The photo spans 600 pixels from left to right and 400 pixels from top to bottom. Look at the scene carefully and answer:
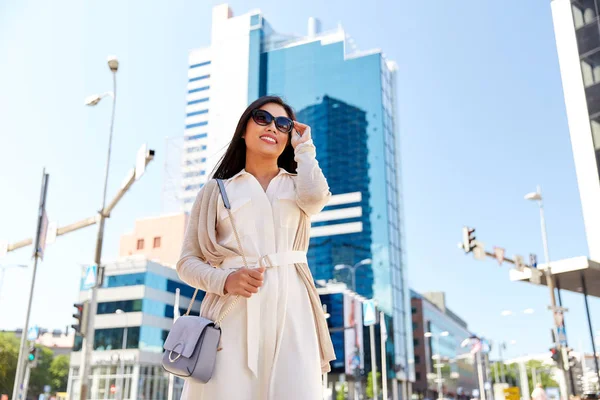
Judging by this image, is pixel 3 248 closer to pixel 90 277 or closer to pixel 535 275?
pixel 90 277

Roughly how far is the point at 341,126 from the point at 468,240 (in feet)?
245

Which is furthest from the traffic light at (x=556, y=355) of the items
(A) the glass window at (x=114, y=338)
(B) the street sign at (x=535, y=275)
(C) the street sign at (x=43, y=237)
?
(A) the glass window at (x=114, y=338)

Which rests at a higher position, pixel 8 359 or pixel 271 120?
pixel 8 359

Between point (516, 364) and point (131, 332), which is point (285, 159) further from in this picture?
point (516, 364)

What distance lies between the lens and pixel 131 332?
53.6 metres

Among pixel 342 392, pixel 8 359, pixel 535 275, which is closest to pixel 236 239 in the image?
pixel 535 275

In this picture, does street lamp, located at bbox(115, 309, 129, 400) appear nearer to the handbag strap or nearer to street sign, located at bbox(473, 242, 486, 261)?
street sign, located at bbox(473, 242, 486, 261)

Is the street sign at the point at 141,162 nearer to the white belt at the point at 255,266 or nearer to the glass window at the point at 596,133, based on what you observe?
the white belt at the point at 255,266

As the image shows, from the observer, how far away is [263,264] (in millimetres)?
2297

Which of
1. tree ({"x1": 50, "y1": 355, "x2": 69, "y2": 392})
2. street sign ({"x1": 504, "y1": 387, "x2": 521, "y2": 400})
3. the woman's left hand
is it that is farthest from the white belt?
tree ({"x1": 50, "y1": 355, "x2": 69, "y2": 392})

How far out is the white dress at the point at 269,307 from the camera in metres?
2.10

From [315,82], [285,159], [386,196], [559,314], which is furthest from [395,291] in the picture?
[285,159]

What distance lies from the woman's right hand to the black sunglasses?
766 millimetres

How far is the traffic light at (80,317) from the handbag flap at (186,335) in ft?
40.5
